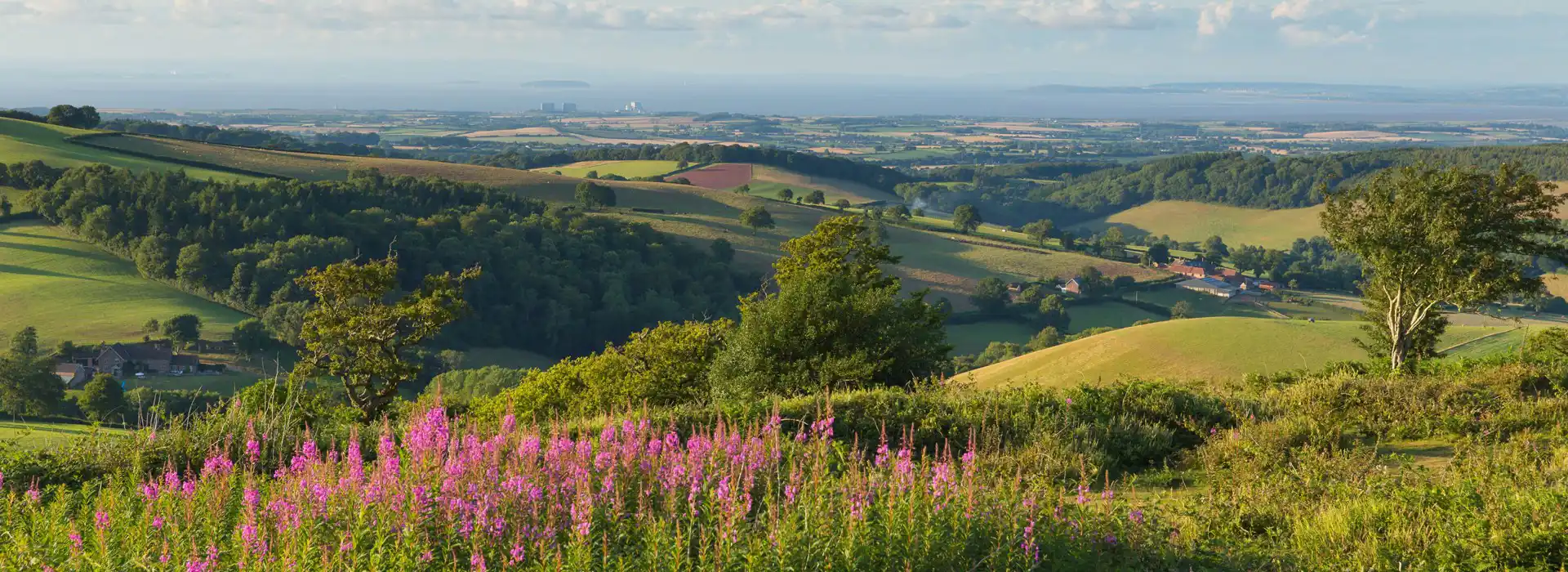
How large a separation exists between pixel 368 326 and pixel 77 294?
2507 inches

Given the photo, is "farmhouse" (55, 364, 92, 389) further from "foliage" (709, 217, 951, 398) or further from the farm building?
the farm building

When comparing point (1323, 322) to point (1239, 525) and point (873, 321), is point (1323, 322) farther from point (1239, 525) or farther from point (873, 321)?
point (1239, 525)

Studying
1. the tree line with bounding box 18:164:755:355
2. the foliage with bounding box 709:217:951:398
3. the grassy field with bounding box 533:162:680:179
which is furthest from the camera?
the grassy field with bounding box 533:162:680:179

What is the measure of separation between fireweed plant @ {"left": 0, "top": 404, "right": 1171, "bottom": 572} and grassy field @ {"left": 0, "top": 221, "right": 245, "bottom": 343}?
223ft

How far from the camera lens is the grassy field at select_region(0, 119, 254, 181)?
94188 mm

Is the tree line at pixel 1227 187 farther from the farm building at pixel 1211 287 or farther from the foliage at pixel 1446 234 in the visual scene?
the foliage at pixel 1446 234

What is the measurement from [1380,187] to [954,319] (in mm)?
67214

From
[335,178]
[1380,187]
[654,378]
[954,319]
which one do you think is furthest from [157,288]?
[1380,187]

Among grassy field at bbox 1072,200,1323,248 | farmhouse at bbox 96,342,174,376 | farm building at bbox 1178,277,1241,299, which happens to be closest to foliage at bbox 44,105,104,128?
farmhouse at bbox 96,342,174,376

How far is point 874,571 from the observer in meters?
5.29

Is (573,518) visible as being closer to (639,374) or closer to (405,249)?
(639,374)

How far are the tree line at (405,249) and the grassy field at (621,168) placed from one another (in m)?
56.1

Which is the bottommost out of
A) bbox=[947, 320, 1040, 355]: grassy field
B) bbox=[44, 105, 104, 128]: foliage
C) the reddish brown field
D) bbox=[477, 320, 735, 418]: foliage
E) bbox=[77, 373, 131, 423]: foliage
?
bbox=[947, 320, 1040, 355]: grassy field

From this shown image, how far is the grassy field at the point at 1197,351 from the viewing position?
1262 inches
